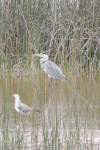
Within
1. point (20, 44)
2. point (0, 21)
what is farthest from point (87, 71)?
point (0, 21)

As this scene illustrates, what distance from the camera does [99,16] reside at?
5871 mm

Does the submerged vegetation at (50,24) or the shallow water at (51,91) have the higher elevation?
the submerged vegetation at (50,24)

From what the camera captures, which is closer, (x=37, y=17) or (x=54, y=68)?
(x=54, y=68)

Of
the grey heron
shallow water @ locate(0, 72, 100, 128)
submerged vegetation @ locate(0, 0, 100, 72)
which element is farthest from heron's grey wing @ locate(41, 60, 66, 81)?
submerged vegetation @ locate(0, 0, 100, 72)

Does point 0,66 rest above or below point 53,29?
below

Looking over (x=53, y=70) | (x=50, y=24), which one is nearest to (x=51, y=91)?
(x=53, y=70)

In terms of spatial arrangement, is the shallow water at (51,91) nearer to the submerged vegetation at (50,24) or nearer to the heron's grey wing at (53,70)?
the heron's grey wing at (53,70)

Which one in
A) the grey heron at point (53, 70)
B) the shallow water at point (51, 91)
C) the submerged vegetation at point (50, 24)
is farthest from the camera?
the submerged vegetation at point (50, 24)

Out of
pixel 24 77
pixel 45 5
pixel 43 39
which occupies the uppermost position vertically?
pixel 45 5

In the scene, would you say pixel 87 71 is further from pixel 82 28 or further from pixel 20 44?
pixel 20 44

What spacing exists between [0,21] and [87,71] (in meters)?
1.78

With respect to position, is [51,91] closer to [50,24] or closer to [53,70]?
[53,70]

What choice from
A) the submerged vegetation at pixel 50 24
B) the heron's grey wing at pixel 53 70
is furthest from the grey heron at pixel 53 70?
the submerged vegetation at pixel 50 24

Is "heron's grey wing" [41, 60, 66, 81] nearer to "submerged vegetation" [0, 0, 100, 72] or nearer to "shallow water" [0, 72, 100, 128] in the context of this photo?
"shallow water" [0, 72, 100, 128]
